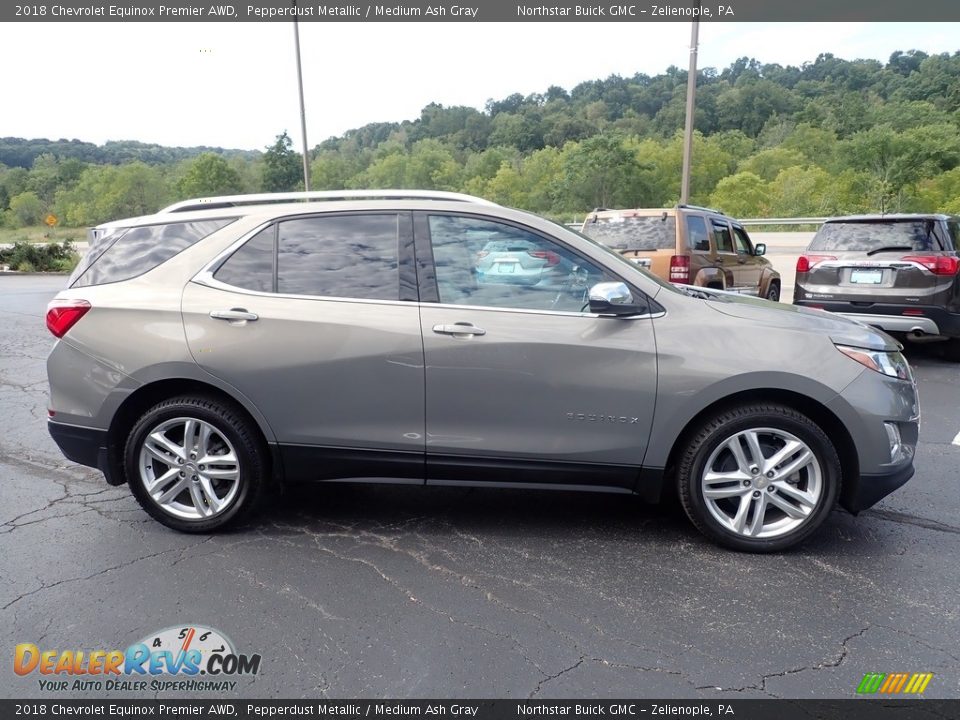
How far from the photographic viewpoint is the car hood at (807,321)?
3.40 m

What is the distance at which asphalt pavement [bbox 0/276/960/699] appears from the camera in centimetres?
251

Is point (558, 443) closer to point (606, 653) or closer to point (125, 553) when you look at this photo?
point (606, 653)

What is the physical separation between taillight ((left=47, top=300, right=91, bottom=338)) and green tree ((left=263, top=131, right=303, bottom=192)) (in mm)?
28891

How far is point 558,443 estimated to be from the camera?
3418 millimetres

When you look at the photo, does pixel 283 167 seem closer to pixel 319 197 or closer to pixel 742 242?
pixel 742 242

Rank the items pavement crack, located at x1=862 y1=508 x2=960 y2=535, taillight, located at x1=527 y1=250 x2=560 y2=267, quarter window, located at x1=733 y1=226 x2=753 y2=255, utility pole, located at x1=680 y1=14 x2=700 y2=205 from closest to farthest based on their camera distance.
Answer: taillight, located at x1=527 y1=250 x2=560 y2=267 < pavement crack, located at x1=862 y1=508 x2=960 y2=535 < quarter window, located at x1=733 y1=226 x2=753 y2=255 < utility pole, located at x1=680 y1=14 x2=700 y2=205

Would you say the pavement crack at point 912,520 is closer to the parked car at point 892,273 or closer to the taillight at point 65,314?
the parked car at point 892,273

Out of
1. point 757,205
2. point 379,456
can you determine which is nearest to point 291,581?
point 379,456

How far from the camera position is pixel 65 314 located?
370cm

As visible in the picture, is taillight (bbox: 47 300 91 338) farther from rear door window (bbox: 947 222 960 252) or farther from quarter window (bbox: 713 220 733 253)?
rear door window (bbox: 947 222 960 252)

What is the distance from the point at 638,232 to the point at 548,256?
19.4ft

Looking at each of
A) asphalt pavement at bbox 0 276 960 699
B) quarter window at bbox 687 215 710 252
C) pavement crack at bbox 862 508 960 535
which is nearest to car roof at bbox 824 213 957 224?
quarter window at bbox 687 215 710 252

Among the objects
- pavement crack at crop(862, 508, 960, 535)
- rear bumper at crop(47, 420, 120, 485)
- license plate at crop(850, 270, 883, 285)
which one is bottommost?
pavement crack at crop(862, 508, 960, 535)

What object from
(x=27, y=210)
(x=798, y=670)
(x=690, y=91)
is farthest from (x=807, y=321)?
(x=27, y=210)
